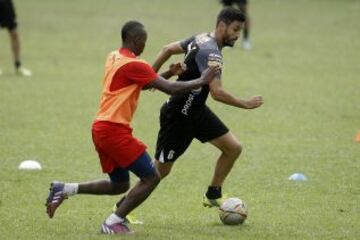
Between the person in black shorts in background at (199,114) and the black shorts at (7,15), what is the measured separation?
33.5 feet

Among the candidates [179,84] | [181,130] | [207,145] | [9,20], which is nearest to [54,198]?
[181,130]

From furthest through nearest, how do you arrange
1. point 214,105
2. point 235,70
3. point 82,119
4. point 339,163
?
point 235,70
point 214,105
point 82,119
point 339,163

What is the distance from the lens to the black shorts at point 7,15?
1912cm

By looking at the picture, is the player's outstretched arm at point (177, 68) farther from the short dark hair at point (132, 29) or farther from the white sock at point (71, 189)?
the white sock at point (71, 189)

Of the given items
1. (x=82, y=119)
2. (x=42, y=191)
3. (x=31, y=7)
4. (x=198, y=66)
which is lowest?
(x=31, y=7)

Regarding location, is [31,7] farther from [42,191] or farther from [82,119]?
[42,191]

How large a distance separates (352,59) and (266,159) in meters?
10.6

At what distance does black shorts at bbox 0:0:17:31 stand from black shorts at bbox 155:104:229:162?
34.8 ft

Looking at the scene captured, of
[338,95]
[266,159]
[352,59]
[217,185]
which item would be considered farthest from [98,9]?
[217,185]

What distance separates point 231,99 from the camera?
8562 millimetres

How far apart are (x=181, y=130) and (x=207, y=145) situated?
14.3 feet

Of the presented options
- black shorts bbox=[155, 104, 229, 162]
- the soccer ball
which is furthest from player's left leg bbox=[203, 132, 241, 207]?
the soccer ball

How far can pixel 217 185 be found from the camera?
9469 millimetres

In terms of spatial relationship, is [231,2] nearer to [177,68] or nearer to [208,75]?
[177,68]
